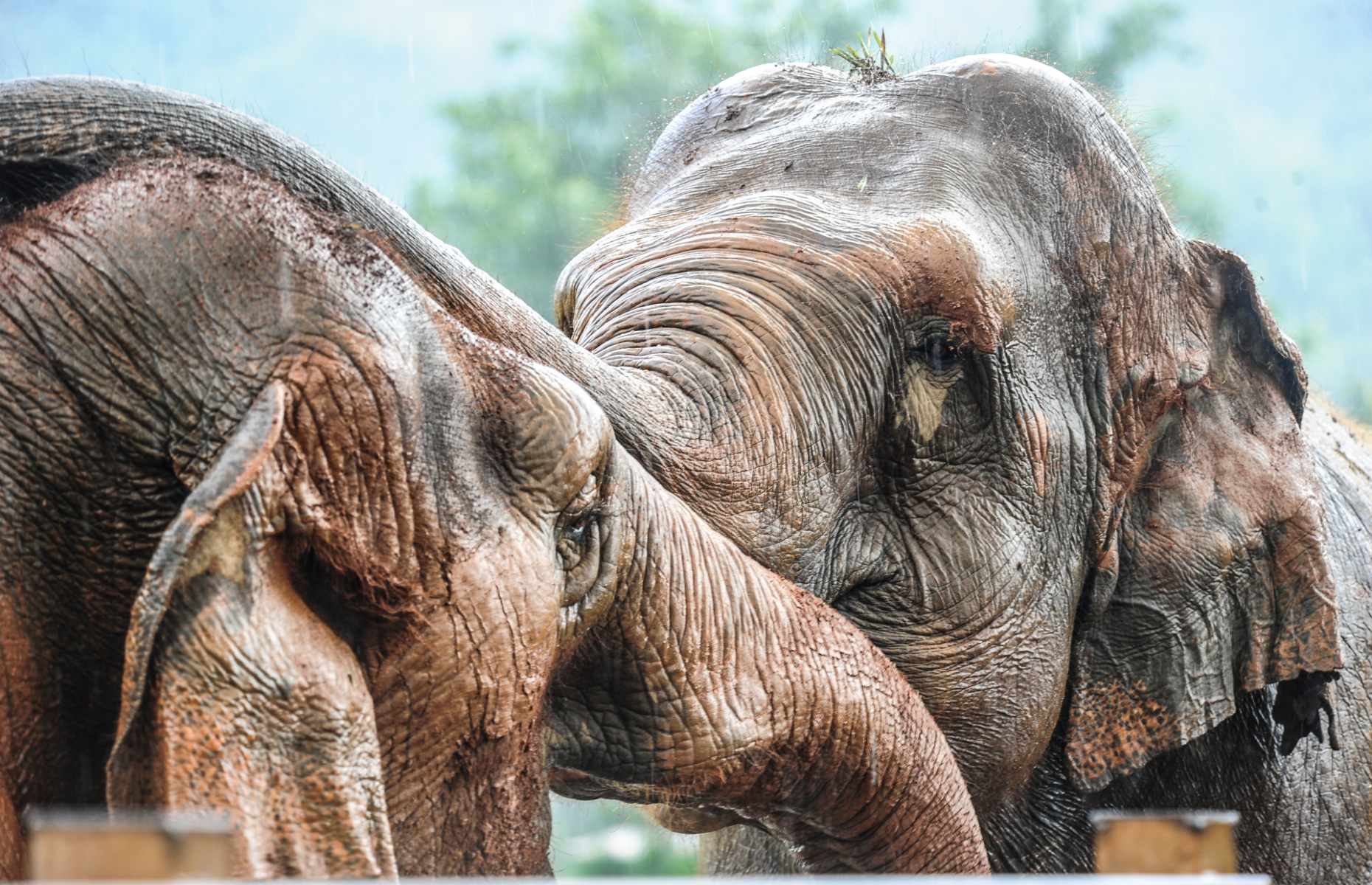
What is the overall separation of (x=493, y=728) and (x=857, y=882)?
1.14 m

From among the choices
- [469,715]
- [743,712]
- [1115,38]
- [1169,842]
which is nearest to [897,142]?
[743,712]

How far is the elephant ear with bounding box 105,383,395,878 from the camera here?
1958 mm

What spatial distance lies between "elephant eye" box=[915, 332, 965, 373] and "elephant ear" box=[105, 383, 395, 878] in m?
1.69

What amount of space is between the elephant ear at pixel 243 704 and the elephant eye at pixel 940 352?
169 centimetres

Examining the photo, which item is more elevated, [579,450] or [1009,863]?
[579,450]

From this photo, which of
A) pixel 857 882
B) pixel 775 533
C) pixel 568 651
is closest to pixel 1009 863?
pixel 775 533

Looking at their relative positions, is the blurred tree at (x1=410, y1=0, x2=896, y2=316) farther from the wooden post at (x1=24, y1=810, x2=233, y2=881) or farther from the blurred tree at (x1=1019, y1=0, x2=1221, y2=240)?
the wooden post at (x1=24, y1=810, x2=233, y2=881)

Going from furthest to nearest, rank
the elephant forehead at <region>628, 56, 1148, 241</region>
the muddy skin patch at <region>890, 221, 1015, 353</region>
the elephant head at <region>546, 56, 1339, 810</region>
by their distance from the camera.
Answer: the elephant forehead at <region>628, 56, 1148, 241</region> → the muddy skin patch at <region>890, 221, 1015, 353</region> → the elephant head at <region>546, 56, 1339, 810</region>

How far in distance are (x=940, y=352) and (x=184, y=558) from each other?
6.23ft

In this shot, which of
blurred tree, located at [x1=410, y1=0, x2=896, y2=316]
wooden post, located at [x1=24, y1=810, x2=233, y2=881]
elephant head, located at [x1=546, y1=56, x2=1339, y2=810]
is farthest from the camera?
blurred tree, located at [x1=410, y1=0, x2=896, y2=316]

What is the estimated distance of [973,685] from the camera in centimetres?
357

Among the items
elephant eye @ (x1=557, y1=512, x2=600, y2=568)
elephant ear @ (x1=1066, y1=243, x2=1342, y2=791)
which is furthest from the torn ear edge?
elephant ear @ (x1=1066, y1=243, x2=1342, y2=791)

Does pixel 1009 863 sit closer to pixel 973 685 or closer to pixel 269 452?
pixel 973 685

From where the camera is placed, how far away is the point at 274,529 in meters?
2.12
